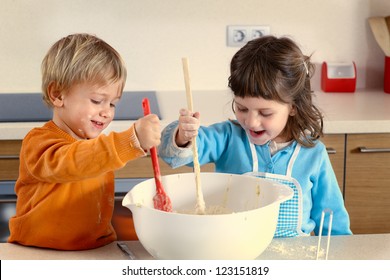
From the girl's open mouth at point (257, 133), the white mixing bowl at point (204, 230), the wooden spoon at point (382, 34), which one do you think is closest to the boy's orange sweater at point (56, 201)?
the white mixing bowl at point (204, 230)

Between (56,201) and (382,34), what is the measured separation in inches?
71.4

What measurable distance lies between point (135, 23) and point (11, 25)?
0.51 metres

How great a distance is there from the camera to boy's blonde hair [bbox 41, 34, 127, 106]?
1.38m

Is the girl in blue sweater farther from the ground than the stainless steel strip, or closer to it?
farther from the ground

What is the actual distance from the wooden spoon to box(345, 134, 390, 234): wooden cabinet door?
537 millimetres

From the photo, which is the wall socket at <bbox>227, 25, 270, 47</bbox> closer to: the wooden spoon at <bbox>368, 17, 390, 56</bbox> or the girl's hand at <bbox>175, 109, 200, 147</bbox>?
the wooden spoon at <bbox>368, 17, 390, 56</bbox>

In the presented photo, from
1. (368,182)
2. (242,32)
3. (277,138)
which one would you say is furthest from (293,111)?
(242,32)

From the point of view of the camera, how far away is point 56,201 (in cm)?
138

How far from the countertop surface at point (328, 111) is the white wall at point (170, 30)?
0.44 ft

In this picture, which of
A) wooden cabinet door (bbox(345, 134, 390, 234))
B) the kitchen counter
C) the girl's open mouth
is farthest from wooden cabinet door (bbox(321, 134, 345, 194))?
Result: the kitchen counter

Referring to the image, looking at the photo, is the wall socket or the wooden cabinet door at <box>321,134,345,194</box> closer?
the wooden cabinet door at <box>321,134,345,194</box>

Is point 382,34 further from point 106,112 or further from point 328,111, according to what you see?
point 106,112

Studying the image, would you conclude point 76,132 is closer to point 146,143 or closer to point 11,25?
point 146,143

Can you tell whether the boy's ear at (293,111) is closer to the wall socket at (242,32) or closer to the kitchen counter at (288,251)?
the kitchen counter at (288,251)
